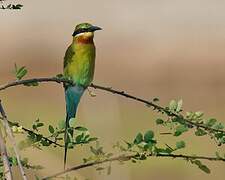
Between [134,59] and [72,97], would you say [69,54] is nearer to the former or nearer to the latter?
[72,97]

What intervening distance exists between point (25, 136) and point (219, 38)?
11338mm

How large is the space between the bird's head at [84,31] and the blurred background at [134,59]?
381cm

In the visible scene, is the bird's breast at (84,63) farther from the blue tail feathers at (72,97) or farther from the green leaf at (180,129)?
the green leaf at (180,129)

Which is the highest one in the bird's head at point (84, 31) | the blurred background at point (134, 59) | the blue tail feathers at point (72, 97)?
the bird's head at point (84, 31)

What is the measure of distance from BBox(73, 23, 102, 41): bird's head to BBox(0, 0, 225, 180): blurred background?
381 cm

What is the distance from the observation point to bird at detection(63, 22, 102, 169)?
2462 millimetres

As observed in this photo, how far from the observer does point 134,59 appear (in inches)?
495

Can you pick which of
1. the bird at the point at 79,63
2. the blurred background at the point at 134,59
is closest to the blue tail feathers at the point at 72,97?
the bird at the point at 79,63

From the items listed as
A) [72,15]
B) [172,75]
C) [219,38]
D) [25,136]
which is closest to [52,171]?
[25,136]

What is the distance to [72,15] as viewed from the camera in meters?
14.6

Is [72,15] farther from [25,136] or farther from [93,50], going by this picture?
[25,136]

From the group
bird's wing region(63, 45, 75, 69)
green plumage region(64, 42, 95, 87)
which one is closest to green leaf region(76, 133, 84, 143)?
green plumage region(64, 42, 95, 87)

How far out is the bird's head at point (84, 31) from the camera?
2.70 meters

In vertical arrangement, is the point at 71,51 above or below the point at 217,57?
above
